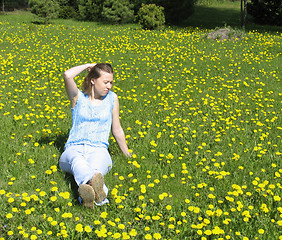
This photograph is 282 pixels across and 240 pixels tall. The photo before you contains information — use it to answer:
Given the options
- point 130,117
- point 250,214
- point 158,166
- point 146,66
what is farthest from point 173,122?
point 146,66

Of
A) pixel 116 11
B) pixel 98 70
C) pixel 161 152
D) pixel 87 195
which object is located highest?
pixel 116 11

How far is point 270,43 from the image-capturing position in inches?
461

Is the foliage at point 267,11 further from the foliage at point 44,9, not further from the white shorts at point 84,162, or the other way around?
the white shorts at point 84,162

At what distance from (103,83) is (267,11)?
63.7 ft

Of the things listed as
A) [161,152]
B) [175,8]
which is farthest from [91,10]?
[161,152]

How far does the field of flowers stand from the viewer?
300cm

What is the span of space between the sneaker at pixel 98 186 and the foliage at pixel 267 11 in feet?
65.6

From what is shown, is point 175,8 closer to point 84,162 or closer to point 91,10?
point 91,10

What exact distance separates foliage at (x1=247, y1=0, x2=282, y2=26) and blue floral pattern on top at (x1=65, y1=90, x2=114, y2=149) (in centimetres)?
1907

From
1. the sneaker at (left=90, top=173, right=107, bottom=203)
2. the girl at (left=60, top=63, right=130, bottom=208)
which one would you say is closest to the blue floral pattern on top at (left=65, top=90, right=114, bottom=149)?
the girl at (left=60, top=63, right=130, bottom=208)

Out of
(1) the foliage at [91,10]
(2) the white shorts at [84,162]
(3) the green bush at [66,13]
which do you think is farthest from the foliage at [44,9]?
(2) the white shorts at [84,162]

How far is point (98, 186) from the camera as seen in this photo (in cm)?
302

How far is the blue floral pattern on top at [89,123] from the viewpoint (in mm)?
3779

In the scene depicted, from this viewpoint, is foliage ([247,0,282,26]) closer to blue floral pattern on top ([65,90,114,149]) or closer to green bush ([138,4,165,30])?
green bush ([138,4,165,30])
